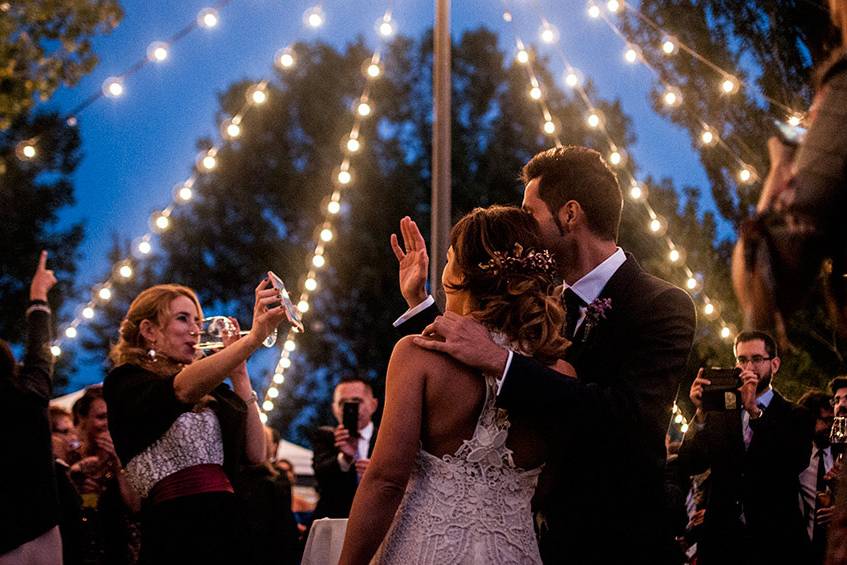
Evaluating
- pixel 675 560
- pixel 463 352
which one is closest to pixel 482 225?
pixel 463 352

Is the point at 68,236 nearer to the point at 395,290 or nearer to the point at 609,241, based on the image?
the point at 395,290

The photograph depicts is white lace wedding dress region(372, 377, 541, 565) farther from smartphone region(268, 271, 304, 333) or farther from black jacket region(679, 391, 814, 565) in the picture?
black jacket region(679, 391, 814, 565)

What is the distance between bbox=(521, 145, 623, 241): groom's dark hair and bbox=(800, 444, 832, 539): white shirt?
316cm

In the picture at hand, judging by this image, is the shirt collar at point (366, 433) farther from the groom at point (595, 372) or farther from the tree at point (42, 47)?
the tree at point (42, 47)

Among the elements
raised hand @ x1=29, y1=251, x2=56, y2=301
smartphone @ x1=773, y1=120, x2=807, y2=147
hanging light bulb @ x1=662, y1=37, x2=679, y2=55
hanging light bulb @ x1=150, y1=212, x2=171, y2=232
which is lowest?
smartphone @ x1=773, y1=120, x2=807, y2=147

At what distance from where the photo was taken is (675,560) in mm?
3174

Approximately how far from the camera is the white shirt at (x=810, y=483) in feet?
19.1

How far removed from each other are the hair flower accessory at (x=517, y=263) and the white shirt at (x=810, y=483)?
3620mm

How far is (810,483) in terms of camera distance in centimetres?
590

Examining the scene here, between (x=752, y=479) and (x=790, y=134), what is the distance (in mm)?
4017

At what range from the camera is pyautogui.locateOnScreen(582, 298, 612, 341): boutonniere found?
10.4 ft

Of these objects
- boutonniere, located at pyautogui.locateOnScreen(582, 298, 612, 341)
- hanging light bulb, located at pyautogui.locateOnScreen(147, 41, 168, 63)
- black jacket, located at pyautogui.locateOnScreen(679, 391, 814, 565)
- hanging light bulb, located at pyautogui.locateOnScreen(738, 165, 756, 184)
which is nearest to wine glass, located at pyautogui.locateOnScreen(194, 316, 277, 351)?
boutonniere, located at pyautogui.locateOnScreen(582, 298, 612, 341)

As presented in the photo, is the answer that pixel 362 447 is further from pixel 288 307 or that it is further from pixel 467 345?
pixel 467 345

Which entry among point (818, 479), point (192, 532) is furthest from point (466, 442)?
point (818, 479)
